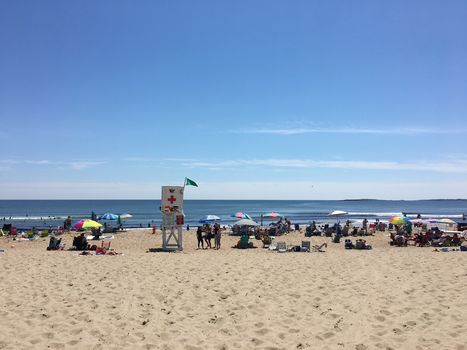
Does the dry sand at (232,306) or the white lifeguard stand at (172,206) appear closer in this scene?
the dry sand at (232,306)

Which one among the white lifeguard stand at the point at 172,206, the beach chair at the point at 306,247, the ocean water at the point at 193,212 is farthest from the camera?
the ocean water at the point at 193,212

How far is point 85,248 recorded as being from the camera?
1825 centimetres

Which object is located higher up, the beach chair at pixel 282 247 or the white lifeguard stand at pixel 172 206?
the white lifeguard stand at pixel 172 206

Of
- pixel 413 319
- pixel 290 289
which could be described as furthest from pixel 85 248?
pixel 413 319

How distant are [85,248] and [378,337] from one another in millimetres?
15138

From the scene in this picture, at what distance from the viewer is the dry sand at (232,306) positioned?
19.1 feet

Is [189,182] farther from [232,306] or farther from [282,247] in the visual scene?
[232,306]

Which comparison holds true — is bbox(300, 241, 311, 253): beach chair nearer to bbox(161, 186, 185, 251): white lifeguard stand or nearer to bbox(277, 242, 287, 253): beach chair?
bbox(277, 242, 287, 253): beach chair

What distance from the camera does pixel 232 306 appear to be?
24.8 ft

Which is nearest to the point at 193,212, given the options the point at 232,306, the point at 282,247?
the point at 282,247

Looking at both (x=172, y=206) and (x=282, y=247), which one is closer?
(x=172, y=206)

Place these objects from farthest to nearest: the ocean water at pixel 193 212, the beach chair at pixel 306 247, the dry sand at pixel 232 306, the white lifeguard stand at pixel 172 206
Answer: the ocean water at pixel 193 212 < the beach chair at pixel 306 247 < the white lifeguard stand at pixel 172 206 < the dry sand at pixel 232 306

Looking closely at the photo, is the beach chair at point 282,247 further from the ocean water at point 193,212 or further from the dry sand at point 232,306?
the ocean water at point 193,212

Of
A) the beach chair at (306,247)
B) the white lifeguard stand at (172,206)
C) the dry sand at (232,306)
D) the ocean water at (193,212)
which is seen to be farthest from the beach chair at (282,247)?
the ocean water at (193,212)
